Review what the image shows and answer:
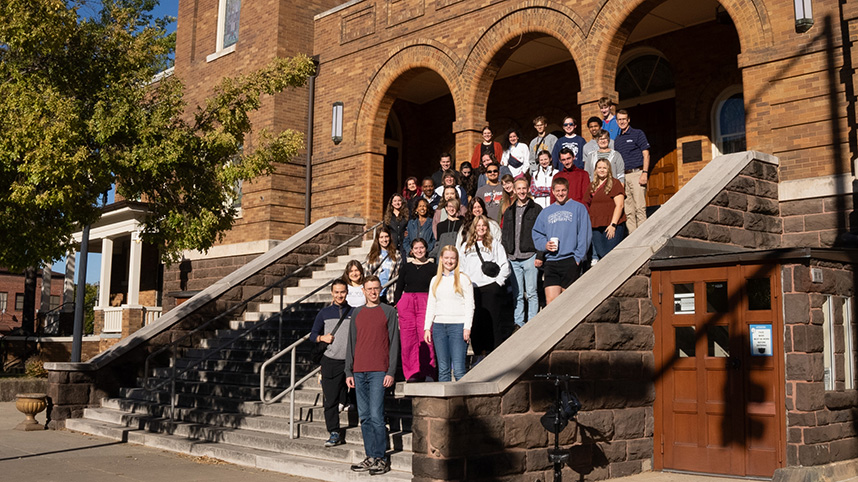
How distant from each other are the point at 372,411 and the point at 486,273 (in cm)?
211

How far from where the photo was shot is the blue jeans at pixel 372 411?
8.27 metres

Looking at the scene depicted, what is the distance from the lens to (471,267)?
9633mm

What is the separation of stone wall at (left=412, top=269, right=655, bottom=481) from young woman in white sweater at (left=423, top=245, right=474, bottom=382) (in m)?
0.96

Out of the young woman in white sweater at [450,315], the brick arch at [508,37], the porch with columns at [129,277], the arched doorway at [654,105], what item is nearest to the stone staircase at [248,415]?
the young woman in white sweater at [450,315]

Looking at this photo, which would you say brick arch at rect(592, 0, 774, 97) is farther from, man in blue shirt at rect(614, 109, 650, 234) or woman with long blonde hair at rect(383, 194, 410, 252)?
woman with long blonde hair at rect(383, 194, 410, 252)

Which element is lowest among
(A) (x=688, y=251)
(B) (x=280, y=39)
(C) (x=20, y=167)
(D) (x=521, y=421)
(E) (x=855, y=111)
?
(D) (x=521, y=421)

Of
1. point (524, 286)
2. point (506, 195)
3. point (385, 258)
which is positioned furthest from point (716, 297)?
point (385, 258)

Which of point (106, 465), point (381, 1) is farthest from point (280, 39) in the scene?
point (106, 465)

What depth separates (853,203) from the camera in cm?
1120

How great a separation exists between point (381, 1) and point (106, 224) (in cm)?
1187

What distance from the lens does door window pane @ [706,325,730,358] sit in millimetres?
8875

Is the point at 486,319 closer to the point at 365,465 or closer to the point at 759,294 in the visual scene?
the point at 365,465

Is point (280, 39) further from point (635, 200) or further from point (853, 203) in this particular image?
point (853, 203)

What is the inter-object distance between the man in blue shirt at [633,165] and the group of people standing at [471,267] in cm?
1
